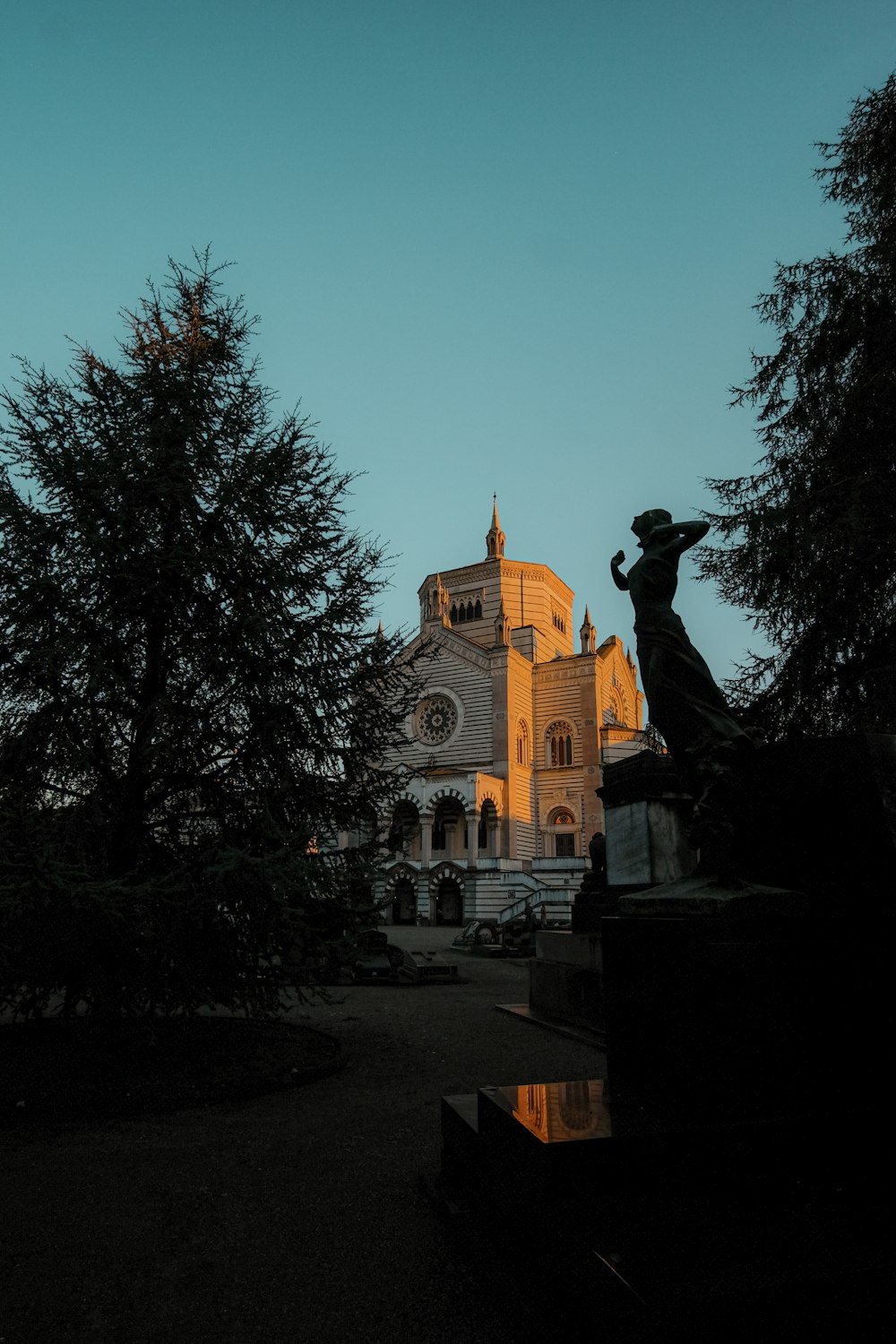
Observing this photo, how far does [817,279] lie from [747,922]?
13.5m

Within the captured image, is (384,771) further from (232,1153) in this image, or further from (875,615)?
(875,615)

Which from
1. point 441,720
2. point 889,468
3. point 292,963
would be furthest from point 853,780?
point 441,720

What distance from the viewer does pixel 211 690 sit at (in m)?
7.88

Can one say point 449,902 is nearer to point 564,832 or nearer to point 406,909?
point 406,909

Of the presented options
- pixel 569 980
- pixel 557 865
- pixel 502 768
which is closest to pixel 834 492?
pixel 569 980

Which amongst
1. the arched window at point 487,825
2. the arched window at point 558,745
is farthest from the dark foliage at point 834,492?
the arched window at point 558,745

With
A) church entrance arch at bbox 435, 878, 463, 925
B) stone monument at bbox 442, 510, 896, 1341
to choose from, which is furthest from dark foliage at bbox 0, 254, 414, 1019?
church entrance arch at bbox 435, 878, 463, 925

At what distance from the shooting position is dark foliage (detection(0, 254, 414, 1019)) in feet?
20.9

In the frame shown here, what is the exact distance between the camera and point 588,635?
53.4m

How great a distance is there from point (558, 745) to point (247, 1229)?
43.8m

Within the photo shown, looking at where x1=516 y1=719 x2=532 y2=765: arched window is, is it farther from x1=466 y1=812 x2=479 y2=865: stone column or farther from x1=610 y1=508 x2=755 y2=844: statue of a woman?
x1=610 y1=508 x2=755 y2=844: statue of a woman

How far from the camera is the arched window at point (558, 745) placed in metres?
46.4

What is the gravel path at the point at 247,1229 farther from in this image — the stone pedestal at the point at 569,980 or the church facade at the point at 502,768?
the church facade at the point at 502,768

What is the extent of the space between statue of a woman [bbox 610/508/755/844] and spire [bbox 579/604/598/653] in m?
48.8
